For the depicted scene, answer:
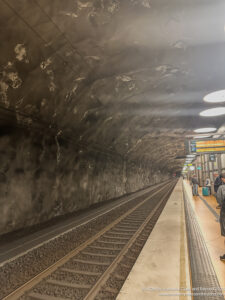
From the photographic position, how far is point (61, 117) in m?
8.31

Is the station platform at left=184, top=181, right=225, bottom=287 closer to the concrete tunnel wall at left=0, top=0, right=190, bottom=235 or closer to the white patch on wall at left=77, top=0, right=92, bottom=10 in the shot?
the concrete tunnel wall at left=0, top=0, right=190, bottom=235

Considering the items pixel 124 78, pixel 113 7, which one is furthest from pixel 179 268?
pixel 124 78

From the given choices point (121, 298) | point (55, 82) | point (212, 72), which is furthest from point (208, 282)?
point (212, 72)

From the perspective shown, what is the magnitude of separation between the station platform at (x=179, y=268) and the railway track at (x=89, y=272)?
0.37m

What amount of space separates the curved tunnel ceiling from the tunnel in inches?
1.1

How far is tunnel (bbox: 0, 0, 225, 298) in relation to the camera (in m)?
5.05

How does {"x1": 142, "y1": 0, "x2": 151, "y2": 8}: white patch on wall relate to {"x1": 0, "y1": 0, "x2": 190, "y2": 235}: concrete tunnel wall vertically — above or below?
above

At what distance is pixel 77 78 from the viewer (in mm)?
7469

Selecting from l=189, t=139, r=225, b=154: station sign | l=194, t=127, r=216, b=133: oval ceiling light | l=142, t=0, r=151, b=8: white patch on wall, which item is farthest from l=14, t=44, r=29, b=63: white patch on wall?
l=194, t=127, r=216, b=133: oval ceiling light

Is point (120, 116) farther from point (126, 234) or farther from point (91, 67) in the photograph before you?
point (126, 234)

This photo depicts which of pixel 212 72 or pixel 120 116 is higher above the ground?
pixel 212 72

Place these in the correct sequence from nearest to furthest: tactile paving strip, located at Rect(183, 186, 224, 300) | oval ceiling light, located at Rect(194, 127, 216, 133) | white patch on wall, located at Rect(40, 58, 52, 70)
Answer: tactile paving strip, located at Rect(183, 186, 224, 300) < white patch on wall, located at Rect(40, 58, 52, 70) < oval ceiling light, located at Rect(194, 127, 216, 133)

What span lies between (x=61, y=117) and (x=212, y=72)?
6441mm

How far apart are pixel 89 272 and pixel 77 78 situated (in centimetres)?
602
